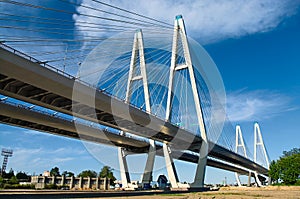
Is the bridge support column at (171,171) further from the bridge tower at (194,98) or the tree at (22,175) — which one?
the tree at (22,175)

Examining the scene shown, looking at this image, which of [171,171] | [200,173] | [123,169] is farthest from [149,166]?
[200,173]

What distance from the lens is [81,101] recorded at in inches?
1074

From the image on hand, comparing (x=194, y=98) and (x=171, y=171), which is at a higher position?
(x=194, y=98)

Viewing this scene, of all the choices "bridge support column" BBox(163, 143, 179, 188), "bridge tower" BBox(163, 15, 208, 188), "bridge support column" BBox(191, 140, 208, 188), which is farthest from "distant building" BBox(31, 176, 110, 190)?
"bridge support column" BBox(191, 140, 208, 188)

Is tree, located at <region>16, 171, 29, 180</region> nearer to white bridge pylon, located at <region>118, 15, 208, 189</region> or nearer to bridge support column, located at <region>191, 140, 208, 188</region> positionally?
white bridge pylon, located at <region>118, 15, 208, 189</region>

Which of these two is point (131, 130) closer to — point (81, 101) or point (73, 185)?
point (81, 101)

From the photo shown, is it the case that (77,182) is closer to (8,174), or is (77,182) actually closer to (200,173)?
(8,174)

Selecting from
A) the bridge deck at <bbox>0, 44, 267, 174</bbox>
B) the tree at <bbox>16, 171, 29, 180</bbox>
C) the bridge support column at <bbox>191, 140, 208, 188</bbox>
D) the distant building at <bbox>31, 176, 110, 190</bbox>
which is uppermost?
the tree at <bbox>16, 171, 29, 180</bbox>

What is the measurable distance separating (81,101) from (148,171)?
24.0m

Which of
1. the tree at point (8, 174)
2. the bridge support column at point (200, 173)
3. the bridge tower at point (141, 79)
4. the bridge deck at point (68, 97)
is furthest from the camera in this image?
the tree at point (8, 174)

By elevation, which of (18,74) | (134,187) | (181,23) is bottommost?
(134,187)

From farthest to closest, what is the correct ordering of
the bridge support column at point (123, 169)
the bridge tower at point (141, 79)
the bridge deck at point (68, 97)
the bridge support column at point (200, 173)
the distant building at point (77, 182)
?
the distant building at point (77, 182) → the bridge support column at point (123, 169) → the bridge support column at point (200, 173) → the bridge tower at point (141, 79) → the bridge deck at point (68, 97)

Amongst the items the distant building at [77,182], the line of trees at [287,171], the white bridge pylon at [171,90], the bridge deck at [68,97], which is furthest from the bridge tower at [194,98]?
the distant building at [77,182]

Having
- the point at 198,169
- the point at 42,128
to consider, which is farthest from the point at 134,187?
the point at 42,128
